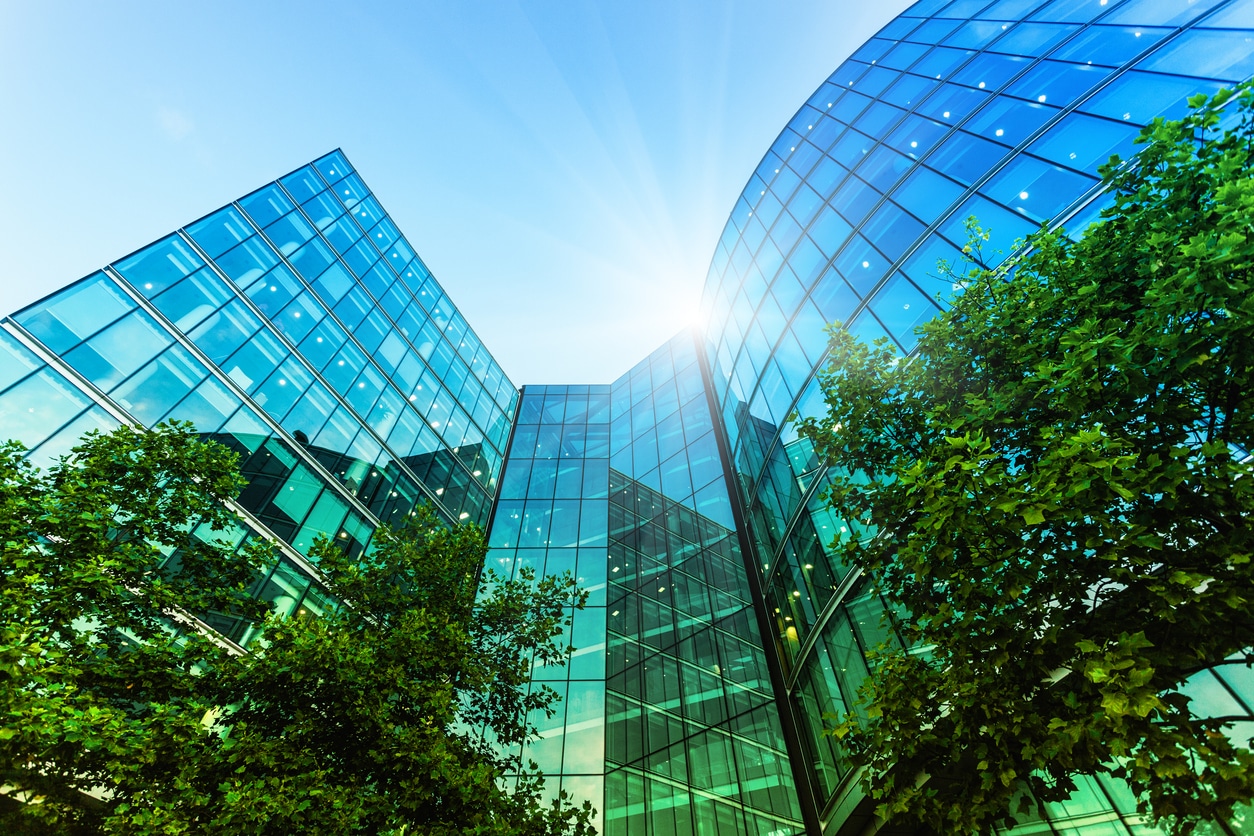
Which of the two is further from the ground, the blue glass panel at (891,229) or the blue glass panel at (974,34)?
the blue glass panel at (974,34)

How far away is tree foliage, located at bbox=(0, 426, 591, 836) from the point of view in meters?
6.05

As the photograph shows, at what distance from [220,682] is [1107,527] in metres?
10.7

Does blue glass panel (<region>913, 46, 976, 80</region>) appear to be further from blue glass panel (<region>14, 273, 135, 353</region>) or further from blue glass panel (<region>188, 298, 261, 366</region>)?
blue glass panel (<region>14, 273, 135, 353</region>)

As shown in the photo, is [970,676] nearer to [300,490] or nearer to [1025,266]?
[1025,266]

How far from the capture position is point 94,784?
6.44m

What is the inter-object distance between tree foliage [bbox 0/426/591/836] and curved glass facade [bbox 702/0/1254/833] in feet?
23.6

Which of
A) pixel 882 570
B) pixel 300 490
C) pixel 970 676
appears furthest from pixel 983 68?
pixel 300 490

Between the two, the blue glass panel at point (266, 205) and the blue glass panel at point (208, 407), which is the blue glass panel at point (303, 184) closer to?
the blue glass panel at point (266, 205)

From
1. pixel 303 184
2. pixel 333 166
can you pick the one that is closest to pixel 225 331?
pixel 303 184

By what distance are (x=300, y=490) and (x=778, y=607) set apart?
15.7 metres

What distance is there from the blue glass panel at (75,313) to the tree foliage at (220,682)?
7.48m

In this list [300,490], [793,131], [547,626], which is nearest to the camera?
[547,626]

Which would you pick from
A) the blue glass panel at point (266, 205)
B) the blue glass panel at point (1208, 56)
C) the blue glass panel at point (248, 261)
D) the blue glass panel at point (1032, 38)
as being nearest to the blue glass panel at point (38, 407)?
the blue glass panel at point (248, 261)

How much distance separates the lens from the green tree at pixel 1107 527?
4.30m
